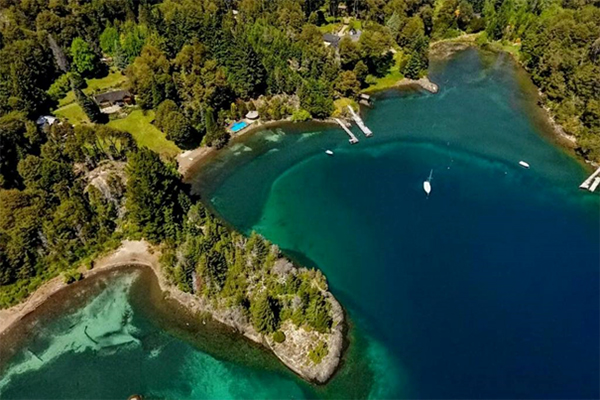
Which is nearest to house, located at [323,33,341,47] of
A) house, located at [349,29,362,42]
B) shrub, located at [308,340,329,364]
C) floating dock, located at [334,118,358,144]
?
house, located at [349,29,362,42]

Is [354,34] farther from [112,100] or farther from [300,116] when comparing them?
[112,100]

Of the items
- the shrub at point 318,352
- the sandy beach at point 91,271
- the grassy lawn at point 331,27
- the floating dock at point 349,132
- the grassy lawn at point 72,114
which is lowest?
the sandy beach at point 91,271

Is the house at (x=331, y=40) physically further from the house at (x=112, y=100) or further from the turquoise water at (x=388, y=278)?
the house at (x=112, y=100)

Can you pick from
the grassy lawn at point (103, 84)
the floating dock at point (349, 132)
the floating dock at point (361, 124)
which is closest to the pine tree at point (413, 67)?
the floating dock at point (361, 124)

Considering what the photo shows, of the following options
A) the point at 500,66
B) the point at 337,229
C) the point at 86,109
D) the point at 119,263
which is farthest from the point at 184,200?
the point at 500,66

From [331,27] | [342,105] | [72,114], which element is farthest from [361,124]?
[72,114]

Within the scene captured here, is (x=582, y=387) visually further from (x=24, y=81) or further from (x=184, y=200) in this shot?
(x=24, y=81)

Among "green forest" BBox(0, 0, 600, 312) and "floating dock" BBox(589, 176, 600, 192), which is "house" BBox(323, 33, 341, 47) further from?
"floating dock" BBox(589, 176, 600, 192)
